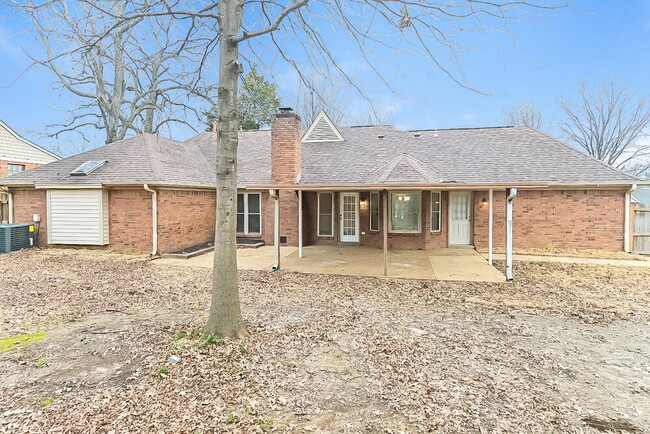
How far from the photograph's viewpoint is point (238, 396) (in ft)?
10.9

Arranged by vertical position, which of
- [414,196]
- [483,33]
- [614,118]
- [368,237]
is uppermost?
[614,118]

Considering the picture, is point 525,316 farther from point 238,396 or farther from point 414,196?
point 414,196

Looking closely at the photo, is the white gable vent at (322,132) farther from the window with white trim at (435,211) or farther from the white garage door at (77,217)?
the white garage door at (77,217)

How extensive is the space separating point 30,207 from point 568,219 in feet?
64.5

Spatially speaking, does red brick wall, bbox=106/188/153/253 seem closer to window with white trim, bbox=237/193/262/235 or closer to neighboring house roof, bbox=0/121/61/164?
window with white trim, bbox=237/193/262/235

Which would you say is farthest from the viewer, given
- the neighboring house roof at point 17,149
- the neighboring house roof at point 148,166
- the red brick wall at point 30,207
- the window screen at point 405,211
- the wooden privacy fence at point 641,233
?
the neighboring house roof at point 17,149

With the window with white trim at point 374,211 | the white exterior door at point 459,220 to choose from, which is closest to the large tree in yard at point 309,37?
the window with white trim at point 374,211

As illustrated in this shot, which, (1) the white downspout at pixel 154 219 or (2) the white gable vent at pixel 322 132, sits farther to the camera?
(2) the white gable vent at pixel 322 132

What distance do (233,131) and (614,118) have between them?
3261 centimetres

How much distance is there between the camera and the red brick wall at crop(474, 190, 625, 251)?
1200 cm

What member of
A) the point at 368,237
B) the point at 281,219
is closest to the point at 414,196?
the point at 368,237

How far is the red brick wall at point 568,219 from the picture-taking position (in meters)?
12.0

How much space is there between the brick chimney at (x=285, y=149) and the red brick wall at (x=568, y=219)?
8147mm

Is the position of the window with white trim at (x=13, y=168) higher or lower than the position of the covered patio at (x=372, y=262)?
higher
